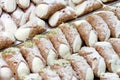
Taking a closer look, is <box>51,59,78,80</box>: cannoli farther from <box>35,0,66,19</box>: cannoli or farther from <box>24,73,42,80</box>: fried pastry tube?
<box>35,0,66,19</box>: cannoli

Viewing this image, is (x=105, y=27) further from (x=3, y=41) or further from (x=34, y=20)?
(x=3, y=41)

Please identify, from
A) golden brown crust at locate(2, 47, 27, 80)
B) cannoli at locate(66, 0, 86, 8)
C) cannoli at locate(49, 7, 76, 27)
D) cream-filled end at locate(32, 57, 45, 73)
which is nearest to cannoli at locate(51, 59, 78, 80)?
cream-filled end at locate(32, 57, 45, 73)

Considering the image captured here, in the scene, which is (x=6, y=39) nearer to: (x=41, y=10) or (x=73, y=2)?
(x=41, y=10)

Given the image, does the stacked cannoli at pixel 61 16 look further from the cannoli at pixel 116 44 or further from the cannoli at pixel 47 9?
the cannoli at pixel 116 44

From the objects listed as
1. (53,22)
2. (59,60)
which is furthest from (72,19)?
(59,60)

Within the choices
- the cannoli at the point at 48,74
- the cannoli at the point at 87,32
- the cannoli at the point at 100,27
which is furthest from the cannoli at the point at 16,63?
the cannoli at the point at 100,27
